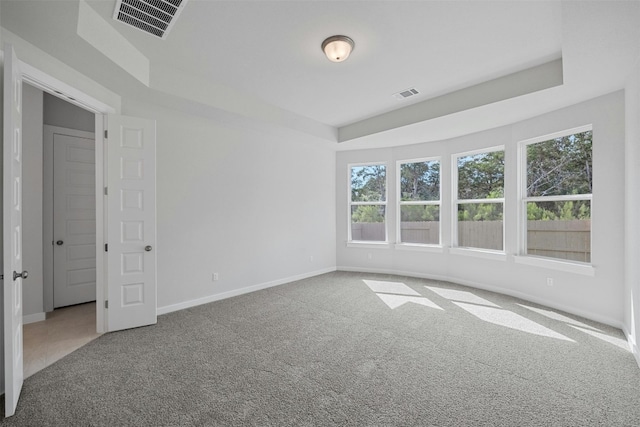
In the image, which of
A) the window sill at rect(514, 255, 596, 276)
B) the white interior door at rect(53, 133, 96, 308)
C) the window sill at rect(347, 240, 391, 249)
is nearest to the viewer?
the window sill at rect(514, 255, 596, 276)

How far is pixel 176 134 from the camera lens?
3.88 m

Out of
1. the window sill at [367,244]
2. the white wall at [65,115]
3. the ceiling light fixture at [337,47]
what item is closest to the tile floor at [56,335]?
the white wall at [65,115]

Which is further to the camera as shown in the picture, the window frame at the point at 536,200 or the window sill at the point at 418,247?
the window sill at the point at 418,247

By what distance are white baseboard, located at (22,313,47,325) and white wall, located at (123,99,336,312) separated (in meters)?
1.38

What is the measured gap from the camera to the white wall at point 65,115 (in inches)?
158

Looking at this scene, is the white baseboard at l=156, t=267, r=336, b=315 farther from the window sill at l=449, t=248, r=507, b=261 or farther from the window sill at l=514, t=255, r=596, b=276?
the window sill at l=514, t=255, r=596, b=276

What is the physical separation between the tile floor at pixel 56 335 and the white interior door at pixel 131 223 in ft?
1.11

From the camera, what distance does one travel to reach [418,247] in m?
5.68

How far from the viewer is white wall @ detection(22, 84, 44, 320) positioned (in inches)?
138

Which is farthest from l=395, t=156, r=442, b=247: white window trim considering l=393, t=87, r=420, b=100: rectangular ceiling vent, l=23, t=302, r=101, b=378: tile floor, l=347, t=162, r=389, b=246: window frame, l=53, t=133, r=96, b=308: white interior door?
l=53, t=133, r=96, b=308: white interior door

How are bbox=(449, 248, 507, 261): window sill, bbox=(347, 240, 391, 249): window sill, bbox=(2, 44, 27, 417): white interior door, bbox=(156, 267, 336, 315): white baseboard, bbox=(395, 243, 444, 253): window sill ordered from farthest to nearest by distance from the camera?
bbox=(347, 240, 391, 249): window sill → bbox=(395, 243, 444, 253): window sill → bbox=(449, 248, 507, 261): window sill → bbox=(156, 267, 336, 315): white baseboard → bbox=(2, 44, 27, 417): white interior door

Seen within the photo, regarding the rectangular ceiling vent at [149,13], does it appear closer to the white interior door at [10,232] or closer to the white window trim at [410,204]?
the white interior door at [10,232]

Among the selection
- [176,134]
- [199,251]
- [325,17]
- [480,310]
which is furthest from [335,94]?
[480,310]

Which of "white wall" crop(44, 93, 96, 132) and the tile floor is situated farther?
"white wall" crop(44, 93, 96, 132)
